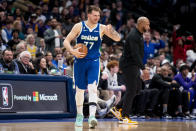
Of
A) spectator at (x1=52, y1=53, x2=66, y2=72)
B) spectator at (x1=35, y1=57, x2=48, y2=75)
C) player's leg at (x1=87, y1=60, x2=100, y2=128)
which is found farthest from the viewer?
spectator at (x1=52, y1=53, x2=66, y2=72)

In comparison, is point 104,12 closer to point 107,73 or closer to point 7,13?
point 7,13

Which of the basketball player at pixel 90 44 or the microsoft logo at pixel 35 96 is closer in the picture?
the basketball player at pixel 90 44

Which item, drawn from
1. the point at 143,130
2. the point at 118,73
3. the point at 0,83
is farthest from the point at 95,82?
the point at 118,73

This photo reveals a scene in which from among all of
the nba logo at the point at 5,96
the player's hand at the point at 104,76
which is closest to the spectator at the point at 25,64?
the nba logo at the point at 5,96

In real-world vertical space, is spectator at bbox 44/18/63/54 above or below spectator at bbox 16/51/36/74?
above

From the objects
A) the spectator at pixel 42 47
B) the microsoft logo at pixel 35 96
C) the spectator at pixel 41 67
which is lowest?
the microsoft logo at pixel 35 96

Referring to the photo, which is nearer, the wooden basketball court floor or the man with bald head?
the wooden basketball court floor

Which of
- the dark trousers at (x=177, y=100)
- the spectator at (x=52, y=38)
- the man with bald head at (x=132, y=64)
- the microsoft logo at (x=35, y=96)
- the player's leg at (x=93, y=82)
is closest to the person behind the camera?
the player's leg at (x=93, y=82)

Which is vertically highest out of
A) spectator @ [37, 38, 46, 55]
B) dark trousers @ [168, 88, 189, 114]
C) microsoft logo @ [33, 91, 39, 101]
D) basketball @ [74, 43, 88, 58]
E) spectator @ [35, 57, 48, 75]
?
spectator @ [37, 38, 46, 55]

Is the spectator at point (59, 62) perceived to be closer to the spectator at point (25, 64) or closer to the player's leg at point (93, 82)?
the spectator at point (25, 64)

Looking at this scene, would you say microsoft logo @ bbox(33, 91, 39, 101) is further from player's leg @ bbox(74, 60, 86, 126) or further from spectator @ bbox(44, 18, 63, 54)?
spectator @ bbox(44, 18, 63, 54)

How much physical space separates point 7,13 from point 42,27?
133cm

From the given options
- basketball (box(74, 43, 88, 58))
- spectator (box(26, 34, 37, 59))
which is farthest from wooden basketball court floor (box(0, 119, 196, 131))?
spectator (box(26, 34, 37, 59))

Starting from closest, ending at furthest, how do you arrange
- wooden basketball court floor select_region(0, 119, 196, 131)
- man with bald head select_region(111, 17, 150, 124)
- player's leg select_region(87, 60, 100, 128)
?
wooden basketball court floor select_region(0, 119, 196, 131) → player's leg select_region(87, 60, 100, 128) → man with bald head select_region(111, 17, 150, 124)
